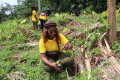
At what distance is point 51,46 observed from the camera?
80.0 inches

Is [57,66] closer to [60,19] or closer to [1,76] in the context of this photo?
[1,76]

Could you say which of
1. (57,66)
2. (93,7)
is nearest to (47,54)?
(57,66)

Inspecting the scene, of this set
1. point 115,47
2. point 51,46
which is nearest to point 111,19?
point 115,47

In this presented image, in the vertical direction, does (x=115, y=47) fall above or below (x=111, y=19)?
below

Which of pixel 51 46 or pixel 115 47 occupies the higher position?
pixel 51 46

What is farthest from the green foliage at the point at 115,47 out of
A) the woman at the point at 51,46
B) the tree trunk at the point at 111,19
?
the woman at the point at 51,46

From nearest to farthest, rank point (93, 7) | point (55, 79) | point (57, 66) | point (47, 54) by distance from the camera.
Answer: point (57, 66) → point (55, 79) → point (47, 54) → point (93, 7)

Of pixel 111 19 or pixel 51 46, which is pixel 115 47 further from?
pixel 51 46

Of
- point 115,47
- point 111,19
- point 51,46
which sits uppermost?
point 111,19

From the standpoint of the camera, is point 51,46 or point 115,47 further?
point 115,47

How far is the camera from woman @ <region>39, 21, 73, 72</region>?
183cm

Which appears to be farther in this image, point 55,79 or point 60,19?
point 60,19

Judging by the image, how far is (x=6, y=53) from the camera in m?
3.03

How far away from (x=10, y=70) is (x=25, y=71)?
1.32 feet
